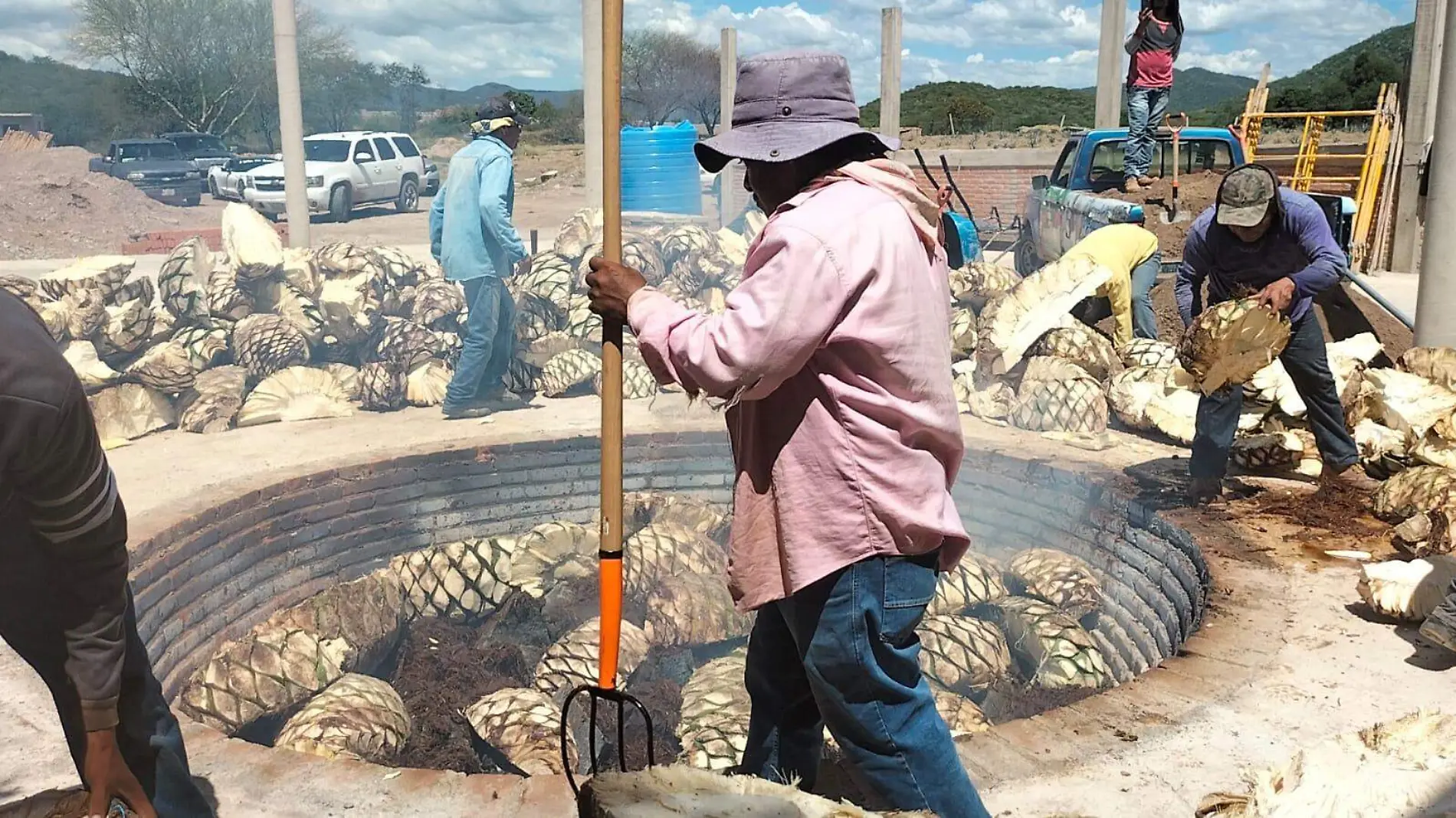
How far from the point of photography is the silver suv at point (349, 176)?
22141 mm

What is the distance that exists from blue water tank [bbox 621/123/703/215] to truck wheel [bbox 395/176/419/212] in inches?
404

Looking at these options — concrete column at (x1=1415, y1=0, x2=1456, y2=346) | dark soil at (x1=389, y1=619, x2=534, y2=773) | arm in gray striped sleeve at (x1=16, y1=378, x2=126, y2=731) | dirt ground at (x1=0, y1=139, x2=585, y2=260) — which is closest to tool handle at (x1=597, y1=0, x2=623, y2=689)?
arm in gray striped sleeve at (x1=16, y1=378, x2=126, y2=731)

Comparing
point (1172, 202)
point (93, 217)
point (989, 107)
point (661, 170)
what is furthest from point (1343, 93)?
point (93, 217)

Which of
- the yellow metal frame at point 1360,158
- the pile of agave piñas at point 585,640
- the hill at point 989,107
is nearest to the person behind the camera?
the pile of agave piñas at point 585,640

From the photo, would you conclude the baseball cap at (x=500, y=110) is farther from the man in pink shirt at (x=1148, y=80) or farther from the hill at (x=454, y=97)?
the hill at (x=454, y=97)

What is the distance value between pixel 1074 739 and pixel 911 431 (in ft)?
3.91

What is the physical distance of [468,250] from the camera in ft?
22.5

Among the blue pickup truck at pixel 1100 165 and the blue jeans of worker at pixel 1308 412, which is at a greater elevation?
the blue pickup truck at pixel 1100 165

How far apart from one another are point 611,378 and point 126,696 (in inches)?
43.7

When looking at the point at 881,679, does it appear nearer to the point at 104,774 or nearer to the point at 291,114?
the point at 104,774

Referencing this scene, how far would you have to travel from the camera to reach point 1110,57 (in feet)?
52.3

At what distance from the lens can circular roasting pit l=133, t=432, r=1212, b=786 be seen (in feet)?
14.2

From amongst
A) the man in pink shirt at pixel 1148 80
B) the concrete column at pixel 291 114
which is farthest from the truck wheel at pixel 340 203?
the man in pink shirt at pixel 1148 80

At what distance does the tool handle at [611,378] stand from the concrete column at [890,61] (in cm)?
1576
